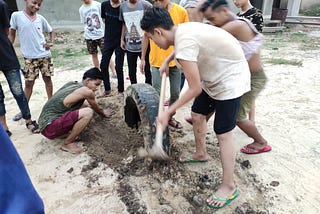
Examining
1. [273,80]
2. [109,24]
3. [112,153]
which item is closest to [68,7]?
[109,24]

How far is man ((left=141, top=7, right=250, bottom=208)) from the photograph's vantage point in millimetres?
1870

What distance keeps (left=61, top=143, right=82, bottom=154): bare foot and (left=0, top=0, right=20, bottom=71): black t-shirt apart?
3.74ft

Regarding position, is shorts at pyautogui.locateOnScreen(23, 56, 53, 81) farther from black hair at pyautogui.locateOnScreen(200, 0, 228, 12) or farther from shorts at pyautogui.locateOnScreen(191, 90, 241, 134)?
shorts at pyautogui.locateOnScreen(191, 90, 241, 134)

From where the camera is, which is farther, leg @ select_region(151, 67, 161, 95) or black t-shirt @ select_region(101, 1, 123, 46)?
black t-shirt @ select_region(101, 1, 123, 46)

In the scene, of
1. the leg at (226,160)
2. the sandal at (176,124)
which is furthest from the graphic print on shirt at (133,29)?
the leg at (226,160)

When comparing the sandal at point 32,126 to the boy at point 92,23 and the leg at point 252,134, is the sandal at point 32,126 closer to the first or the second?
the boy at point 92,23

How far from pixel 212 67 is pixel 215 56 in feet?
0.30

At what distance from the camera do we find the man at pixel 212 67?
187 cm

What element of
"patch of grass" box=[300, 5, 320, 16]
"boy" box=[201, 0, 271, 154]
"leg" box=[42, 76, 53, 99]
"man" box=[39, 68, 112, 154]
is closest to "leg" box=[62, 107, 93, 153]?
"man" box=[39, 68, 112, 154]

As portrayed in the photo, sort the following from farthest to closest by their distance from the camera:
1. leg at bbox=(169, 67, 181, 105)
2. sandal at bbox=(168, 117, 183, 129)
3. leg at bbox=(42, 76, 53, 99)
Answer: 1. leg at bbox=(42, 76, 53, 99)
2. sandal at bbox=(168, 117, 183, 129)
3. leg at bbox=(169, 67, 181, 105)

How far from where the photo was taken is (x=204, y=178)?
2.60m

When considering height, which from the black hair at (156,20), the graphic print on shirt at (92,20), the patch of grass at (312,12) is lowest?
the patch of grass at (312,12)

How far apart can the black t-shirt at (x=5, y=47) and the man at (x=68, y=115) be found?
69 centimetres

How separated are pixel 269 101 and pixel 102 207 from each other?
318cm
